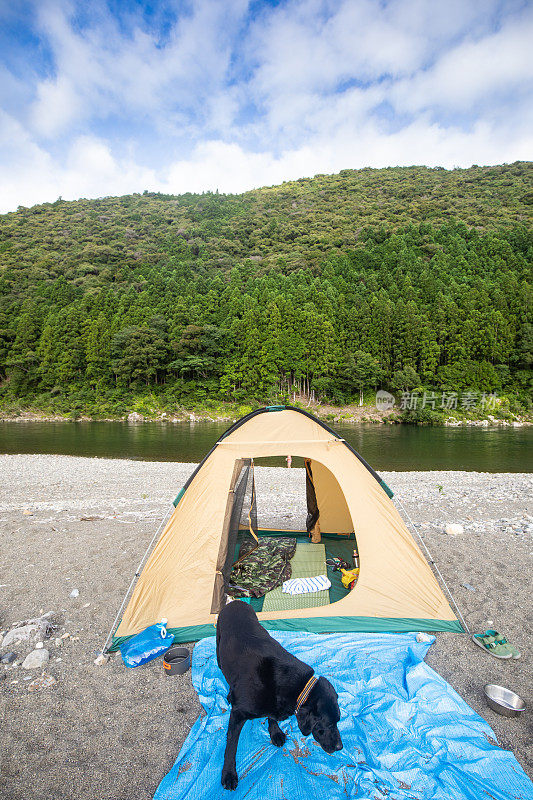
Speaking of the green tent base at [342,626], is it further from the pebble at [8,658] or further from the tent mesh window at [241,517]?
the pebble at [8,658]

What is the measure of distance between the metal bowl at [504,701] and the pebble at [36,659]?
3.51 m

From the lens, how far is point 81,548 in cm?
595

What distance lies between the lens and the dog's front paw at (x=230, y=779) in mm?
2127

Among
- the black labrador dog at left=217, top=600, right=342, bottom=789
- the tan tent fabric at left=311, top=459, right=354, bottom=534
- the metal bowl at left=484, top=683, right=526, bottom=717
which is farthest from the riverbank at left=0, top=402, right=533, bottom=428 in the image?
the black labrador dog at left=217, top=600, right=342, bottom=789

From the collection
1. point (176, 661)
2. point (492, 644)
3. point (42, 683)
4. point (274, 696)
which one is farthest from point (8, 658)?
point (492, 644)

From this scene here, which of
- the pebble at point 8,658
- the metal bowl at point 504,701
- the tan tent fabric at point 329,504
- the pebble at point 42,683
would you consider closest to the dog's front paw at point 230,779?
the pebble at point 42,683

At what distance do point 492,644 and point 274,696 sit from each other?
2.27 meters

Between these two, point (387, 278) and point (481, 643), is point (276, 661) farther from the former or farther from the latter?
point (387, 278)

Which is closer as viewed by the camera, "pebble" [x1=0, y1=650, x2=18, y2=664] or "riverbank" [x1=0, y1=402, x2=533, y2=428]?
"pebble" [x1=0, y1=650, x2=18, y2=664]

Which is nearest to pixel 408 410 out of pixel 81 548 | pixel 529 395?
pixel 529 395

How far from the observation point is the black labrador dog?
2.12m

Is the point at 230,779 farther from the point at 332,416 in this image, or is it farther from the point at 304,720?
the point at 332,416

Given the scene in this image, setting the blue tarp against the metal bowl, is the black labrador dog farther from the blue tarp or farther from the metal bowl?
the metal bowl

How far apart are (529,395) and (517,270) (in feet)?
64.7
